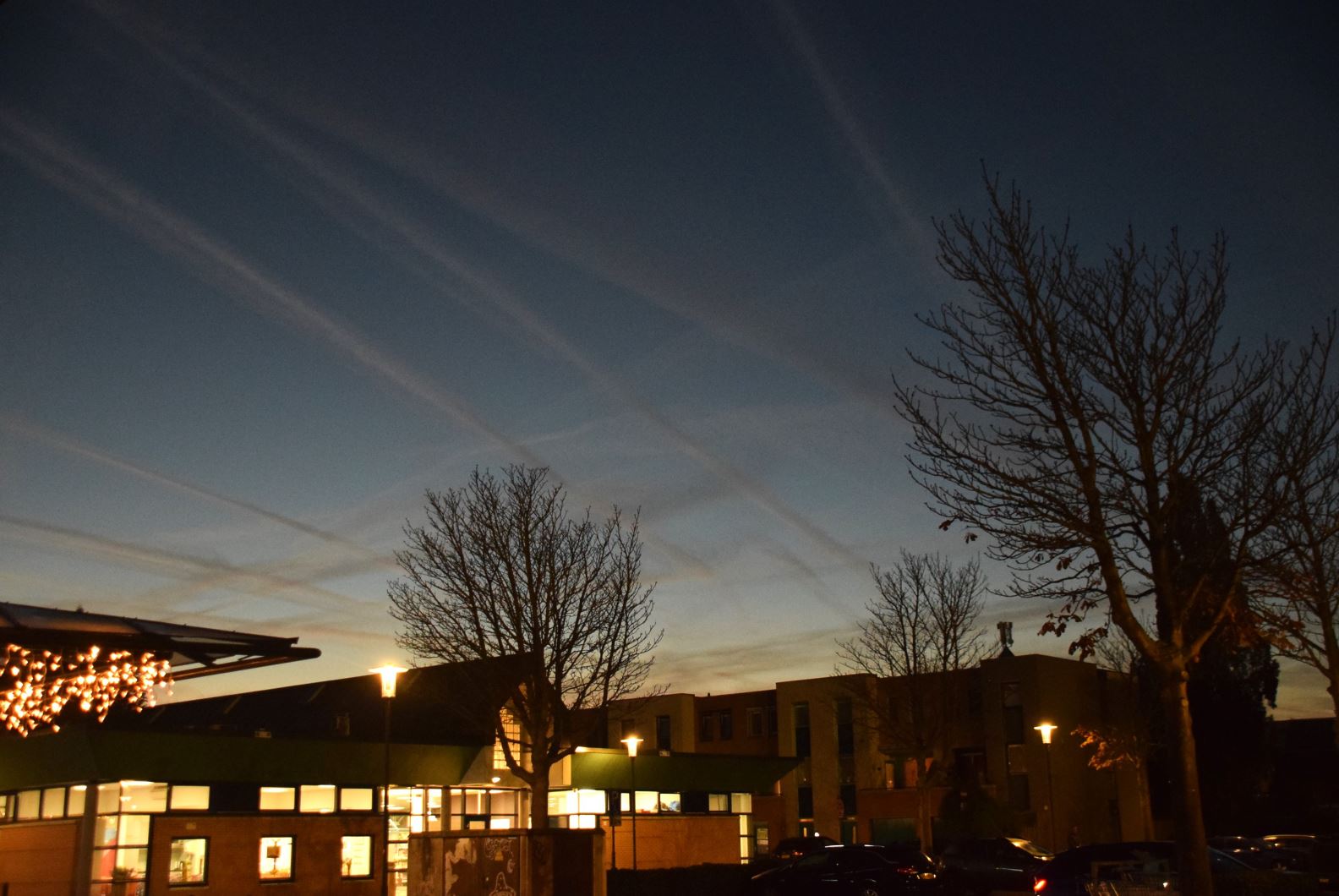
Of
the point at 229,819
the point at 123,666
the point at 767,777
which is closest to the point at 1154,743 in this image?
the point at 767,777

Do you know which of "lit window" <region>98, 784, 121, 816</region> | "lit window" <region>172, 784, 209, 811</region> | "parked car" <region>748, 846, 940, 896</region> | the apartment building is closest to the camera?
"parked car" <region>748, 846, 940, 896</region>

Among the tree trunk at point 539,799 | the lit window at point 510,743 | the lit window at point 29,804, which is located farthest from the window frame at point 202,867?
the lit window at point 510,743

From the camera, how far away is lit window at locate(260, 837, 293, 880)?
1284 inches

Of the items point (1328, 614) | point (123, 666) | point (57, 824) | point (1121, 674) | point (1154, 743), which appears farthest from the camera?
point (1121, 674)

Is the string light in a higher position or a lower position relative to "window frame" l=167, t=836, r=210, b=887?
higher

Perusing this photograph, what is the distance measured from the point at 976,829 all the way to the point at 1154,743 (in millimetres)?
7885

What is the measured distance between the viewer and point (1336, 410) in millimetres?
14891

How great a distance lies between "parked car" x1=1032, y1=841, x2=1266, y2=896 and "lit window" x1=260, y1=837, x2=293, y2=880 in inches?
807

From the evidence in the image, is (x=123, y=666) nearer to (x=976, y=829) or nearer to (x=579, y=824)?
(x=579, y=824)

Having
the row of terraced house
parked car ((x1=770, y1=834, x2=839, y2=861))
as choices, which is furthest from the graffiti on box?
parked car ((x1=770, y1=834, x2=839, y2=861))

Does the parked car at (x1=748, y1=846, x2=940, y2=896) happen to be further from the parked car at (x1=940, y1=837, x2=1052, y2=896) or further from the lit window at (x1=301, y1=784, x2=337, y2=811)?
the lit window at (x1=301, y1=784, x2=337, y2=811)

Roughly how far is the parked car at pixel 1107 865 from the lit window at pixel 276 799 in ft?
69.6

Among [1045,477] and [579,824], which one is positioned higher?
[1045,477]

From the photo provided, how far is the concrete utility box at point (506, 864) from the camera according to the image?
915 inches
